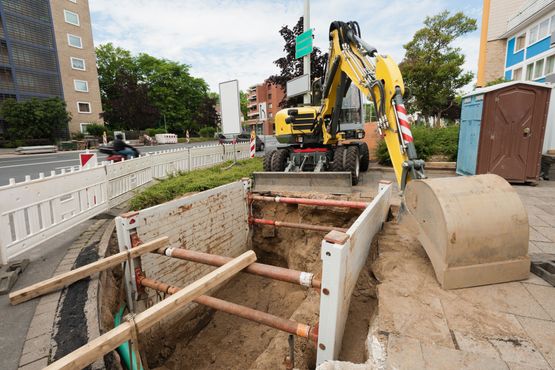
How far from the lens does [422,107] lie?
23328 mm

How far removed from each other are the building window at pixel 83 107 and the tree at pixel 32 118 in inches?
204

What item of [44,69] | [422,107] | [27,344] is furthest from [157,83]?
[27,344]

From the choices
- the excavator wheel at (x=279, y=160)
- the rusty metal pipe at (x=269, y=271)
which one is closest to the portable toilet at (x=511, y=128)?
the excavator wheel at (x=279, y=160)

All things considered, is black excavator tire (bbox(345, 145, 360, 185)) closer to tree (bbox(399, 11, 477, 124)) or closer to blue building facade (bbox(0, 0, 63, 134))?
tree (bbox(399, 11, 477, 124))

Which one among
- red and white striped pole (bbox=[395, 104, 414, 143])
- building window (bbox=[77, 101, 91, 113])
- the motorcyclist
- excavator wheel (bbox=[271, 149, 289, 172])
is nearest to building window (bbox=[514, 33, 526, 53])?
excavator wheel (bbox=[271, 149, 289, 172])

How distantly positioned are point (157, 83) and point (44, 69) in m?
17.1

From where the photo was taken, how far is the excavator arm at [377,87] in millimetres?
3902

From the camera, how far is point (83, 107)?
31.9 meters

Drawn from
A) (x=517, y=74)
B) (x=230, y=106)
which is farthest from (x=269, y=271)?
(x=517, y=74)

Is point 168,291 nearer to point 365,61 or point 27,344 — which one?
point 27,344

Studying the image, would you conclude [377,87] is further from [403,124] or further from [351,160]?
[351,160]

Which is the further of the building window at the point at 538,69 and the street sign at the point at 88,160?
the building window at the point at 538,69

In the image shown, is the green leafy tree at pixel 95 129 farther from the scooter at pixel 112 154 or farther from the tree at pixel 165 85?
the scooter at pixel 112 154

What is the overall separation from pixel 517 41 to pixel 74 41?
41281 mm
